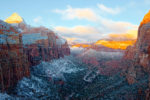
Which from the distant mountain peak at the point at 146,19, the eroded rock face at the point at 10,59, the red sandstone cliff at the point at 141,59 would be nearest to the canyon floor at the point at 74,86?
the red sandstone cliff at the point at 141,59

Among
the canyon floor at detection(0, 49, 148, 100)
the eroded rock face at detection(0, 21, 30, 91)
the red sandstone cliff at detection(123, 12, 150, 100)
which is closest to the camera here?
the eroded rock face at detection(0, 21, 30, 91)

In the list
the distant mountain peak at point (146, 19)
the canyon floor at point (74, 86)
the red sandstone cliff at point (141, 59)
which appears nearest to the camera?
the canyon floor at point (74, 86)

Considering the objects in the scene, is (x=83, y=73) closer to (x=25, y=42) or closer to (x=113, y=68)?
(x=113, y=68)

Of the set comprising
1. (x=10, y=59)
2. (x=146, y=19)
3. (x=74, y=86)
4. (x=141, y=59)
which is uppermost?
(x=146, y=19)

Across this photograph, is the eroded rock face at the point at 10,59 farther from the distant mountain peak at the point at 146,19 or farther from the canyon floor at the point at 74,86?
the distant mountain peak at the point at 146,19

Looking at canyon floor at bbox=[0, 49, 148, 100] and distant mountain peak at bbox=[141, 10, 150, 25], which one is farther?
distant mountain peak at bbox=[141, 10, 150, 25]

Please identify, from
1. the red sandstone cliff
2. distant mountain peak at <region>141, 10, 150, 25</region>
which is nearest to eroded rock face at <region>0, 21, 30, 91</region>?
the red sandstone cliff

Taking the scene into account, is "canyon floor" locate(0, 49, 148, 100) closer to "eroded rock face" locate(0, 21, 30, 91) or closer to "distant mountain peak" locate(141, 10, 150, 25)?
"eroded rock face" locate(0, 21, 30, 91)

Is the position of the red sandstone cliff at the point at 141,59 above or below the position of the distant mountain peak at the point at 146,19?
below

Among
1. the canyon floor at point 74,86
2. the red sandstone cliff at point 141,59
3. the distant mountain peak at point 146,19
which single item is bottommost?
the canyon floor at point 74,86

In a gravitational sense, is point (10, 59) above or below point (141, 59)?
above

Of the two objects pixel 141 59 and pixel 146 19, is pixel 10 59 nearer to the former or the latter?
pixel 141 59

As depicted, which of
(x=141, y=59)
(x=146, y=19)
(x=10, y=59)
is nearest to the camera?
(x=10, y=59)

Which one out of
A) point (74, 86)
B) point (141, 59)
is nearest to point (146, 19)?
point (141, 59)
